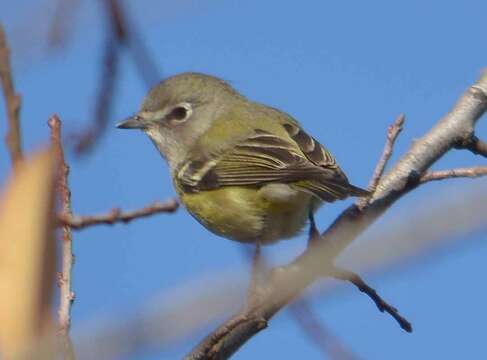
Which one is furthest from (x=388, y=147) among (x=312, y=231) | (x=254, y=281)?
(x=254, y=281)

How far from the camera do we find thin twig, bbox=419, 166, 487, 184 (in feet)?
11.8

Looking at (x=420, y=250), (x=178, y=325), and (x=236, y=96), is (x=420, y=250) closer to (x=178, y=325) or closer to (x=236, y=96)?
(x=178, y=325)

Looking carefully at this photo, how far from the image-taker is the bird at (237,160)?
15.4 feet

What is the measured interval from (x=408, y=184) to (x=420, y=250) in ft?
10.8

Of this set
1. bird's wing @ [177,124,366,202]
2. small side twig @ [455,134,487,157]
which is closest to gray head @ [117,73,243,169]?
bird's wing @ [177,124,366,202]

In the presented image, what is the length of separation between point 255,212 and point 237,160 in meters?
0.62

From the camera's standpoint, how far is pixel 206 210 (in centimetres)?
520

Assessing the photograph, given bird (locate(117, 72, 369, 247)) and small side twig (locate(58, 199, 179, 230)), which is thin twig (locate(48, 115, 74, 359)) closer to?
small side twig (locate(58, 199, 179, 230))

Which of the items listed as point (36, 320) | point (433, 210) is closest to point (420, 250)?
point (433, 210)

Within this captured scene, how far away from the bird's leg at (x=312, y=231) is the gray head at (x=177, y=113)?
1.54m

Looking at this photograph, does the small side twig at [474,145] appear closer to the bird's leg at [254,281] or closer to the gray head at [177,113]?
the bird's leg at [254,281]

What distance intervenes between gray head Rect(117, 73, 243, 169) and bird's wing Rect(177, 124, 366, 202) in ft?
1.27

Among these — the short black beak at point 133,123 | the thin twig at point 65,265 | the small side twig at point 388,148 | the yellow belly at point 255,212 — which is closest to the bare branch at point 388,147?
the small side twig at point 388,148

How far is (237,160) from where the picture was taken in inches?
211
